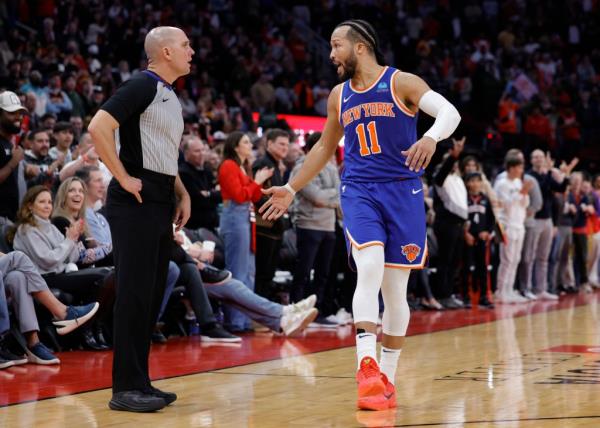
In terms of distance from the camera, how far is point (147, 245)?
5152 millimetres

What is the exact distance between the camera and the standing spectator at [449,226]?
466 inches

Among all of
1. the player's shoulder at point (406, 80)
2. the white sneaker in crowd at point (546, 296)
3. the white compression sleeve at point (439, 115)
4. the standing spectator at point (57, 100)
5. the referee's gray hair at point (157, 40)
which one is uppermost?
the standing spectator at point (57, 100)

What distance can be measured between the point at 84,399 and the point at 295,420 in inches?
51.0

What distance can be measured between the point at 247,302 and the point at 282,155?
1.59 meters

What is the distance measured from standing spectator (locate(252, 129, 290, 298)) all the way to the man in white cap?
2324 mm

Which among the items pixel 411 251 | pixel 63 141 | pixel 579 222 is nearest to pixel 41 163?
pixel 63 141

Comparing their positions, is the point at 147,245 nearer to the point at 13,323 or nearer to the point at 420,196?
the point at 420,196

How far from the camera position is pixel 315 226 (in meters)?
9.66

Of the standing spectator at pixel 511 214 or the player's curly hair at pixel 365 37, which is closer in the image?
the player's curly hair at pixel 365 37

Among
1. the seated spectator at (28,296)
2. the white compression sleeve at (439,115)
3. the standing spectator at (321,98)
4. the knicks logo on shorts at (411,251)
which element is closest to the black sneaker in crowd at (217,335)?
the seated spectator at (28,296)

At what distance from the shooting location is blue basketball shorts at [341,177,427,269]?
5.35m

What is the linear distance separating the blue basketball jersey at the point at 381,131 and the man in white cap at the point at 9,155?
330cm

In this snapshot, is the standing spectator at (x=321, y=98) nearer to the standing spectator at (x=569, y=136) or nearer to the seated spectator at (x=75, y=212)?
the standing spectator at (x=569, y=136)

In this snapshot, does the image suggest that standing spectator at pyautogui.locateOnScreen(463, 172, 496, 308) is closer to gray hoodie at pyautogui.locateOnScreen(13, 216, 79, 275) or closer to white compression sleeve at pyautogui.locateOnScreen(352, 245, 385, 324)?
gray hoodie at pyautogui.locateOnScreen(13, 216, 79, 275)
